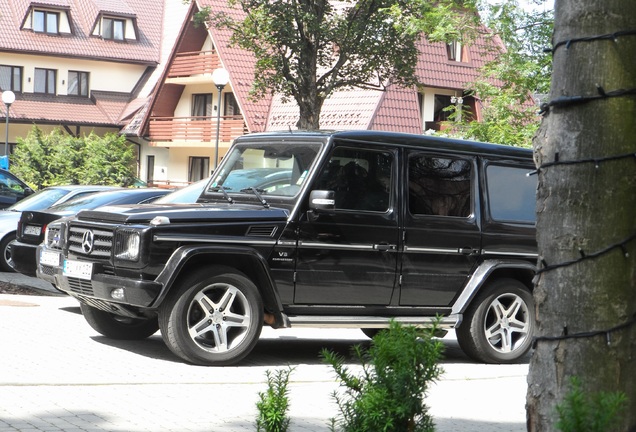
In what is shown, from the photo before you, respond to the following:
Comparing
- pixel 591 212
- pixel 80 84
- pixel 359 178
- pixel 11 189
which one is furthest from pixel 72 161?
pixel 591 212

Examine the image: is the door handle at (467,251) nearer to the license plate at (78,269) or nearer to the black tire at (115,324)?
the black tire at (115,324)

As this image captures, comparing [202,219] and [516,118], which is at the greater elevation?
[516,118]

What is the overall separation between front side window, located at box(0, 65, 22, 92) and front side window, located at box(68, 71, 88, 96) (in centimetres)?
290

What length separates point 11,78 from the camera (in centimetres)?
6153

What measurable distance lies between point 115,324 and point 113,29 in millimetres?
56055

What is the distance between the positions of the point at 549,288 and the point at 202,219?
237 inches

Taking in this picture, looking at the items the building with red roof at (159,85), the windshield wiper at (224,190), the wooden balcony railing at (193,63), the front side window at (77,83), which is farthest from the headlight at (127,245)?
the front side window at (77,83)

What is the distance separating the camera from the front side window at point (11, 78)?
6103cm

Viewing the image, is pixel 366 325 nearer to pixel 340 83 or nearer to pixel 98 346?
pixel 98 346

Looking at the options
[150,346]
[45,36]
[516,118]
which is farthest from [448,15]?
[45,36]

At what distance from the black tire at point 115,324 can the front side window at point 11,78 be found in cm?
5186

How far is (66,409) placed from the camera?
7438 mm

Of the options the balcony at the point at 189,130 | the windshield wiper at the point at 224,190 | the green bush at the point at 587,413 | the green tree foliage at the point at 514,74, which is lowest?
the green bush at the point at 587,413

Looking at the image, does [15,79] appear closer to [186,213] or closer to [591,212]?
[186,213]
